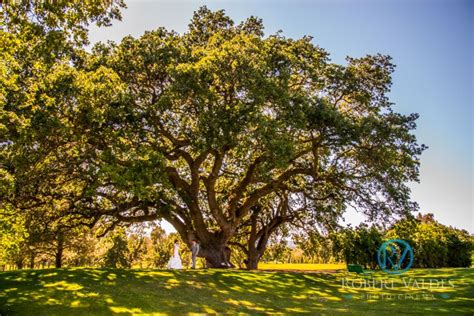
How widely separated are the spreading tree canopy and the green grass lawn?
13.2 feet

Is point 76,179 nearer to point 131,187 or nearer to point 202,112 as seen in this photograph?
point 131,187

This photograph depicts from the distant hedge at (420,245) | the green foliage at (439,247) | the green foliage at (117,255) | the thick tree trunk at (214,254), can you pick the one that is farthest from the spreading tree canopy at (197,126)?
the green foliage at (117,255)

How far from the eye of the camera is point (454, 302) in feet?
43.0

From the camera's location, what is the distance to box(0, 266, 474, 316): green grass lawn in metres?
11.4

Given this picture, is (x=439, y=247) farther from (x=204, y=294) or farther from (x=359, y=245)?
(x=204, y=294)

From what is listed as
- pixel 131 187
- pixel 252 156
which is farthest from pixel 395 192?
pixel 131 187

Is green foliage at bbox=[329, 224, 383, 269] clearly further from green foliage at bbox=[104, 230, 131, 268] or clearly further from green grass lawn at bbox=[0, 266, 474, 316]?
green foliage at bbox=[104, 230, 131, 268]

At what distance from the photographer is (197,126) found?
18.0m

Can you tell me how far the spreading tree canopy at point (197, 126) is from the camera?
54.5ft

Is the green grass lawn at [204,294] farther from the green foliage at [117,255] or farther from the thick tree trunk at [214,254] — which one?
the green foliage at [117,255]

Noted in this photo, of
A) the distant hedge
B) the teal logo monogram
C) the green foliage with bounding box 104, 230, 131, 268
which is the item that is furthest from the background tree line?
the green foliage with bounding box 104, 230, 131, 268

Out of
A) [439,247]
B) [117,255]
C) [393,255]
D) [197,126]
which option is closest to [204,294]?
[197,126]

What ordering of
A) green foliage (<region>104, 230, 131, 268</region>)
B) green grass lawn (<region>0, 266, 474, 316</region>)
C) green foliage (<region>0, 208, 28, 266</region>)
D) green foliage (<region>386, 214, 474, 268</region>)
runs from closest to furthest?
1. green grass lawn (<region>0, 266, 474, 316</region>)
2. green foliage (<region>0, 208, 28, 266</region>)
3. green foliage (<region>386, 214, 474, 268</region>)
4. green foliage (<region>104, 230, 131, 268</region>)

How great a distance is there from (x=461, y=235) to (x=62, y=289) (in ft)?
97.4
